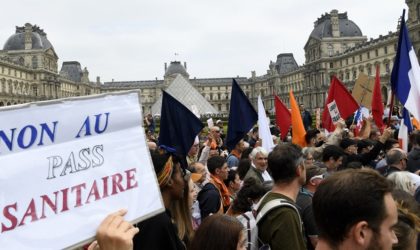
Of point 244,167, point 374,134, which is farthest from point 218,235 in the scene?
point 374,134

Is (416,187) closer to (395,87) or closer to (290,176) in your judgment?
(290,176)

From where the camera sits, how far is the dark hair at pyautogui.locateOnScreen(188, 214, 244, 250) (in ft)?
9.04

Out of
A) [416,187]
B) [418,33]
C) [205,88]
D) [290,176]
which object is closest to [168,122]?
[290,176]

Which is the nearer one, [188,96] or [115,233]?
[115,233]

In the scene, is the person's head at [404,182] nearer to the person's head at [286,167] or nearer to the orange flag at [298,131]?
the person's head at [286,167]

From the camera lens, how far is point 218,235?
2770 millimetres

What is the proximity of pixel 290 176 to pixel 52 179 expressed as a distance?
7.06 feet

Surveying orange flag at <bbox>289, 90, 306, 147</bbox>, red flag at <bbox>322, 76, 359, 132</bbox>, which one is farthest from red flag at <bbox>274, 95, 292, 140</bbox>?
orange flag at <bbox>289, 90, 306, 147</bbox>

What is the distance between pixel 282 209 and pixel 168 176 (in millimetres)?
779

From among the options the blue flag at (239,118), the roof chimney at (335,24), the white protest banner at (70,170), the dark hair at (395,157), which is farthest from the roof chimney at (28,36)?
the white protest banner at (70,170)

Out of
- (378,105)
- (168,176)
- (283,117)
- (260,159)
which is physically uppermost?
(378,105)

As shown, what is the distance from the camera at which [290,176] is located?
12.0 ft

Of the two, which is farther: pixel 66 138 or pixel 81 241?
pixel 66 138

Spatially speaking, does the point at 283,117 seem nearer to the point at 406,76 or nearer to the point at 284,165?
the point at 406,76
